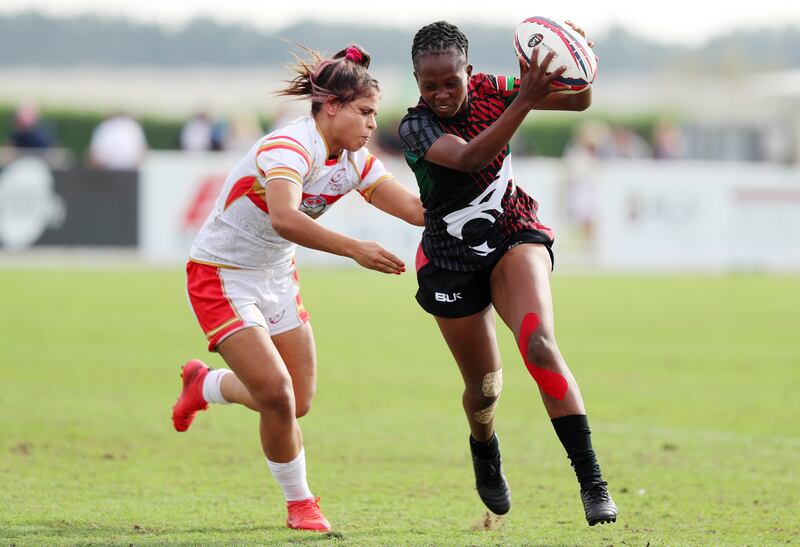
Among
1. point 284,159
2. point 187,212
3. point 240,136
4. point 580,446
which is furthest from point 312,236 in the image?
point 240,136

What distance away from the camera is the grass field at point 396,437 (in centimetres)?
612

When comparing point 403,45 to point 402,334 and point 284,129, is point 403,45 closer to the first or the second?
point 402,334

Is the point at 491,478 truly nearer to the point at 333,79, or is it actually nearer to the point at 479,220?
the point at 479,220

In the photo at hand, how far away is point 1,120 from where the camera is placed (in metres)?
41.5

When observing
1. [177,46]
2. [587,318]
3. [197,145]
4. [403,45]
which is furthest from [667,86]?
[587,318]

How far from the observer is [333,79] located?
5.99m

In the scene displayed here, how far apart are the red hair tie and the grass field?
2242 mm

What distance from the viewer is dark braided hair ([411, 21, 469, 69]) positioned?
5602mm

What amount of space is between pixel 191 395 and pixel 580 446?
252 centimetres

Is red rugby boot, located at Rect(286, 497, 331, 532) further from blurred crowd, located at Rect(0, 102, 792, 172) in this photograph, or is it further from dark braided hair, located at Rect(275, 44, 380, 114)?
blurred crowd, located at Rect(0, 102, 792, 172)

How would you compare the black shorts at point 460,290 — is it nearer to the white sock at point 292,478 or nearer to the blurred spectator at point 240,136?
the white sock at point 292,478

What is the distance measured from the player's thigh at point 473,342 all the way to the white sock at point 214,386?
142 cm

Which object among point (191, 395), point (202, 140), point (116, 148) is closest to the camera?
point (191, 395)

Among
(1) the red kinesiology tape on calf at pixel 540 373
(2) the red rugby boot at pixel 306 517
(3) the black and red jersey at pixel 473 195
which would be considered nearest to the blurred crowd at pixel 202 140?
(3) the black and red jersey at pixel 473 195
